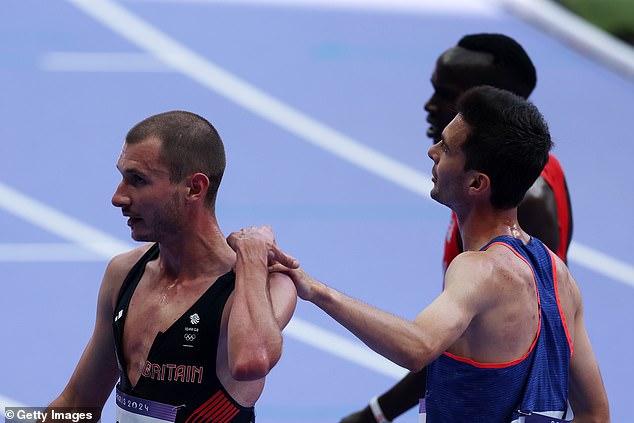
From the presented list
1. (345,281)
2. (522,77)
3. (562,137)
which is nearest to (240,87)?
(562,137)

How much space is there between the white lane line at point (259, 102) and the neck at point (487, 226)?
5488 mm

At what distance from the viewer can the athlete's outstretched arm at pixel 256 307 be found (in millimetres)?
3443

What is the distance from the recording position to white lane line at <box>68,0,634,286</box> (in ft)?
36.3

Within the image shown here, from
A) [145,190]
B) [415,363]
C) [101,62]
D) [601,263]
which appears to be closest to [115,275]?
[145,190]

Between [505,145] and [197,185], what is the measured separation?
1003mm

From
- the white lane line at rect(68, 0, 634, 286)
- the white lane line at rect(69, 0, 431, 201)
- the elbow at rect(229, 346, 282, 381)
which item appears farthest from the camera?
the white lane line at rect(69, 0, 431, 201)

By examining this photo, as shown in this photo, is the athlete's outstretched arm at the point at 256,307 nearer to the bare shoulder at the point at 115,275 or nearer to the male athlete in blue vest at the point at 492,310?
the male athlete in blue vest at the point at 492,310

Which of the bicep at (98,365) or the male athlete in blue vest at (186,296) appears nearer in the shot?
the male athlete in blue vest at (186,296)

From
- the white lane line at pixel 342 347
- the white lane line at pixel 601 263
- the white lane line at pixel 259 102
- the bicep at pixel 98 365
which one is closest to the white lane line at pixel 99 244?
the white lane line at pixel 342 347

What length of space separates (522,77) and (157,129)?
2.14 meters

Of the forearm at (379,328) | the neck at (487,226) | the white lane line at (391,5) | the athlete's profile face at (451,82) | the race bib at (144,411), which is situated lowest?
the race bib at (144,411)

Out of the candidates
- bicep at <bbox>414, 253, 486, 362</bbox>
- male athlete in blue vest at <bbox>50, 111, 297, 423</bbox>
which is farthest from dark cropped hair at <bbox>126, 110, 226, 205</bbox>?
bicep at <bbox>414, 253, 486, 362</bbox>

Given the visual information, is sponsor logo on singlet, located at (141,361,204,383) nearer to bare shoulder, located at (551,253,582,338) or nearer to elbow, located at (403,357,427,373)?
elbow, located at (403,357,427,373)

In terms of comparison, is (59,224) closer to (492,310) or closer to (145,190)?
(145,190)
